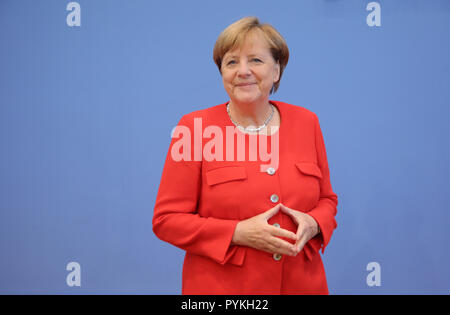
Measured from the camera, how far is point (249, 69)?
120 centimetres

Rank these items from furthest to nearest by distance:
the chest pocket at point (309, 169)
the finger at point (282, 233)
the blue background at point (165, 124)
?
the blue background at point (165, 124), the chest pocket at point (309, 169), the finger at point (282, 233)

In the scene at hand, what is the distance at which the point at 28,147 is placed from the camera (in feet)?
7.70

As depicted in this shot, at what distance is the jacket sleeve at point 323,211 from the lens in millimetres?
1258

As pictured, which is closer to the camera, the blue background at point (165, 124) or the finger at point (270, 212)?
the finger at point (270, 212)

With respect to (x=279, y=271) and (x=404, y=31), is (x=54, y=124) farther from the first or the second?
(x=404, y=31)

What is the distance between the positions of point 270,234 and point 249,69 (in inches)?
20.3

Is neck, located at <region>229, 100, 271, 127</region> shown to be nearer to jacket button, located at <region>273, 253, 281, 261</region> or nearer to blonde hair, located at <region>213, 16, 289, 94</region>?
blonde hair, located at <region>213, 16, 289, 94</region>

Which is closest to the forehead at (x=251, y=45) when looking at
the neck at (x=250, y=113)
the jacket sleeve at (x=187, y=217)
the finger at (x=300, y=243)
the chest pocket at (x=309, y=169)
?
the neck at (x=250, y=113)

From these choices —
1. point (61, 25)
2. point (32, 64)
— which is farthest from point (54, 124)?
point (61, 25)

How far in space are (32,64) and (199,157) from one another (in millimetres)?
1665

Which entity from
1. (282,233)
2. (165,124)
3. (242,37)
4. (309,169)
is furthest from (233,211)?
(165,124)

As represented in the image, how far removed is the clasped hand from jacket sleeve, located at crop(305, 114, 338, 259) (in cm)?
8

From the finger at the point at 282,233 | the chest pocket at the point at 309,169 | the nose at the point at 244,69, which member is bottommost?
the finger at the point at 282,233

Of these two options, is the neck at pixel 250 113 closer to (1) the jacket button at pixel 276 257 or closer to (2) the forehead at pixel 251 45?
(2) the forehead at pixel 251 45
